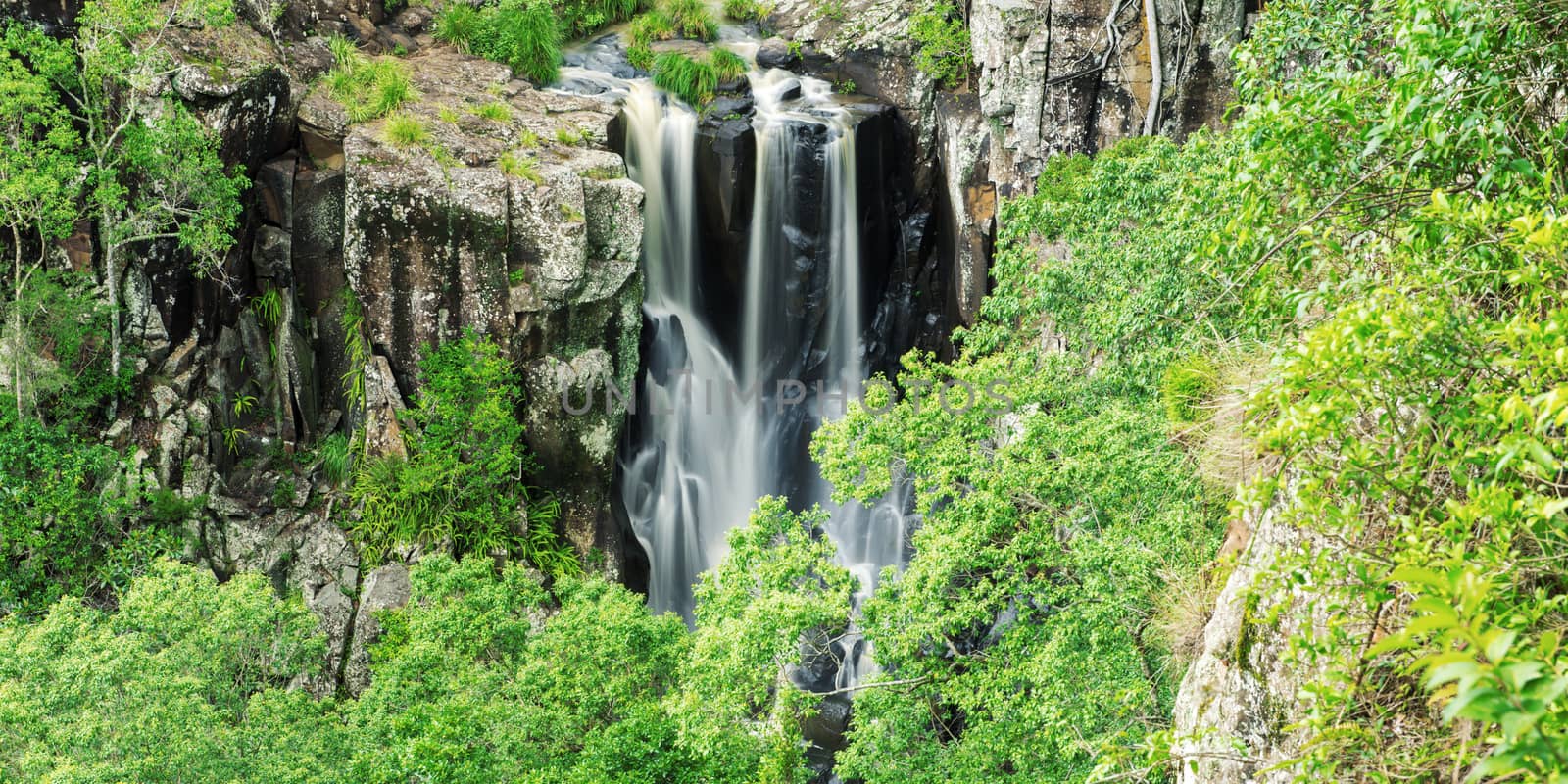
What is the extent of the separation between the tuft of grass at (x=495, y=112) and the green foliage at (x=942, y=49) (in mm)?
7417

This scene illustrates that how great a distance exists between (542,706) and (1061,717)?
5.26 meters

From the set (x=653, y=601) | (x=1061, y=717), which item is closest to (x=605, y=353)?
(x=653, y=601)

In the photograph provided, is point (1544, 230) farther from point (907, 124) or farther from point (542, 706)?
point (907, 124)

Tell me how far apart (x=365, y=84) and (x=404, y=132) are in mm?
2094

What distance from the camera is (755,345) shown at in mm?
19375

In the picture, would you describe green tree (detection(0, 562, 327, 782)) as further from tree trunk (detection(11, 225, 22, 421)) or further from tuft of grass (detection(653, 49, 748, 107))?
tuft of grass (detection(653, 49, 748, 107))

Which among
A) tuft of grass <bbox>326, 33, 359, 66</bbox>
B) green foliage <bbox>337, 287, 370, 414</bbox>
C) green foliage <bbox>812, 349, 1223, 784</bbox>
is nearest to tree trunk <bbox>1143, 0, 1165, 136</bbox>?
green foliage <bbox>812, 349, 1223, 784</bbox>

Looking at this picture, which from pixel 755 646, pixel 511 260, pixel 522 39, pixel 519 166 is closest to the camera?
pixel 755 646

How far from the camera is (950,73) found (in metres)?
19.0

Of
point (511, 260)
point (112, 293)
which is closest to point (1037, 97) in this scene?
point (511, 260)

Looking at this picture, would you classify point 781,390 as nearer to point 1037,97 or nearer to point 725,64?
point 725,64

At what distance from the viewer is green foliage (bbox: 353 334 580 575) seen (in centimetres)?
1560

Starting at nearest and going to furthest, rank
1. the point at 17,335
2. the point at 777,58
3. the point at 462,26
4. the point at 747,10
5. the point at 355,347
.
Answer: the point at 17,335
the point at 355,347
the point at 462,26
the point at 777,58
the point at 747,10

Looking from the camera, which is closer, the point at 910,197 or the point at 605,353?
the point at 605,353
